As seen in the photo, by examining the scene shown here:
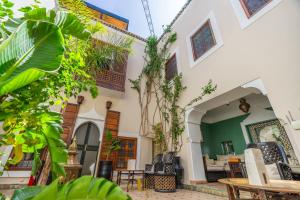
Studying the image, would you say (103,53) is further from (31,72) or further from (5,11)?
(31,72)

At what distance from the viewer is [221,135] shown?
22.7 feet

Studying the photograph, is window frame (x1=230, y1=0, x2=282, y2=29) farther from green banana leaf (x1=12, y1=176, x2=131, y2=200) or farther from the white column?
green banana leaf (x1=12, y1=176, x2=131, y2=200)

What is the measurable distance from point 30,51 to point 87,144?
5543 millimetres

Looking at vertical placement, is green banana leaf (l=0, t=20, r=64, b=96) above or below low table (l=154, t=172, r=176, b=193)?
above

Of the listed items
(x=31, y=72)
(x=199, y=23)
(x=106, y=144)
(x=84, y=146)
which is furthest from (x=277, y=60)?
(x=84, y=146)

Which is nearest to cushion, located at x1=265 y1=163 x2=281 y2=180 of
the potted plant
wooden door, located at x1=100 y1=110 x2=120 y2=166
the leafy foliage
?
the leafy foliage

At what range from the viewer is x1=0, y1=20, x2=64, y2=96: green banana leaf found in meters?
0.59

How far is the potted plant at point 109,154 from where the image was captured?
15.9ft

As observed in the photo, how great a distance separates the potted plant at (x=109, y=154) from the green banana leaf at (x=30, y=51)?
16.1ft

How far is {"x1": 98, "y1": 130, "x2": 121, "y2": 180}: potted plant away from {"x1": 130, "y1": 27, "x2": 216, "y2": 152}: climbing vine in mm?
1335

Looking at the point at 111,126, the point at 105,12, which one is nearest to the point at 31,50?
the point at 111,126

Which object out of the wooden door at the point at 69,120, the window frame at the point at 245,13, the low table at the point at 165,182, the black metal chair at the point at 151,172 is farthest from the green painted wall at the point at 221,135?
the wooden door at the point at 69,120

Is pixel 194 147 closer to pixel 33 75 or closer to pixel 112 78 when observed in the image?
pixel 112 78

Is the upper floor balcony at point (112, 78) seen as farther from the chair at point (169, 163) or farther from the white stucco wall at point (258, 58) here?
the chair at point (169, 163)
